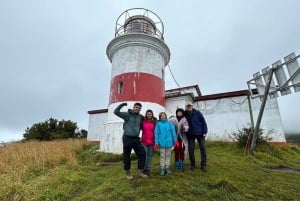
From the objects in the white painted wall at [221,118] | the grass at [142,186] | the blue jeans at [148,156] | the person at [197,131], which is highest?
the white painted wall at [221,118]

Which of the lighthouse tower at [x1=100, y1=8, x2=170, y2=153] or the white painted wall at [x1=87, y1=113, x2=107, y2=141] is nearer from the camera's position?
the lighthouse tower at [x1=100, y1=8, x2=170, y2=153]

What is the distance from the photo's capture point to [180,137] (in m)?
5.20

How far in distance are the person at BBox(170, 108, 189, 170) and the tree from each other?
17.2m

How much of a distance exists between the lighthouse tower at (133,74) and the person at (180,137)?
196 inches

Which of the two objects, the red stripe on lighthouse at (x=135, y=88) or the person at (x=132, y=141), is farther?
the red stripe on lighthouse at (x=135, y=88)

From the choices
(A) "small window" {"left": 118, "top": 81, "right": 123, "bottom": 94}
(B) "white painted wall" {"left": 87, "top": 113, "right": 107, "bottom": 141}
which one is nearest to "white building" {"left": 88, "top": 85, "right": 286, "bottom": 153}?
(A) "small window" {"left": 118, "top": 81, "right": 123, "bottom": 94}

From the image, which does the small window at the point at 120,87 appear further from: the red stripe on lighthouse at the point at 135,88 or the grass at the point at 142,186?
the grass at the point at 142,186

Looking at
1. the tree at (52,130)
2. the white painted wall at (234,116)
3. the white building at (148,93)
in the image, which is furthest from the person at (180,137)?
the tree at (52,130)

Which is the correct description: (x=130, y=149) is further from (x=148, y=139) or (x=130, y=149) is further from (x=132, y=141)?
(x=148, y=139)

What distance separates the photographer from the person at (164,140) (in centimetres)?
466

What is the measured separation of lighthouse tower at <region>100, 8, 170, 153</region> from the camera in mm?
10102

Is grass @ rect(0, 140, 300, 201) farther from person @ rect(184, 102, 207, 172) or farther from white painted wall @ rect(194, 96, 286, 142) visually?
white painted wall @ rect(194, 96, 286, 142)

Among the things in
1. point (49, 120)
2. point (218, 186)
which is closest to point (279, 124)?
point (218, 186)

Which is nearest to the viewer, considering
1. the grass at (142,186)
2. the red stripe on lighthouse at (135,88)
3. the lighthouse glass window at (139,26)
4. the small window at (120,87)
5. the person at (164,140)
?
the grass at (142,186)
